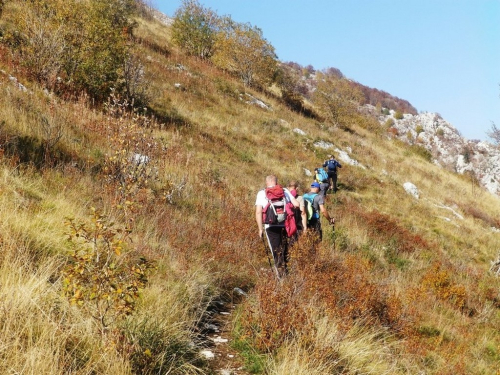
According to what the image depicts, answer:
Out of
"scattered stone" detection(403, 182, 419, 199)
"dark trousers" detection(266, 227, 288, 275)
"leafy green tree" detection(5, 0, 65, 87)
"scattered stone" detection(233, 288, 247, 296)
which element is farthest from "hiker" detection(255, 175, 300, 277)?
"scattered stone" detection(403, 182, 419, 199)

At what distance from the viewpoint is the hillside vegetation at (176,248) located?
263 centimetres

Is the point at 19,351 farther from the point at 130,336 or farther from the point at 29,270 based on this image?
the point at 29,270

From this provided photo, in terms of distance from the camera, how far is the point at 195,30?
91.5 ft

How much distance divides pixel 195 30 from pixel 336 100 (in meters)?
12.3

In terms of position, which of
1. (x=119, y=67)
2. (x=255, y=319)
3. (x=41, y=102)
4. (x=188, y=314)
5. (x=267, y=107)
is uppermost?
(x=267, y=107)

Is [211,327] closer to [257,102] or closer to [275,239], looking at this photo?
[275,239]

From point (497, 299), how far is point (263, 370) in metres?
8.42

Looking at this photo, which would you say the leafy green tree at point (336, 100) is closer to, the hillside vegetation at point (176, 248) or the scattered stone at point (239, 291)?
the hillside vegetation at point (176, 248)

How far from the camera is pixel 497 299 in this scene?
8969 mm

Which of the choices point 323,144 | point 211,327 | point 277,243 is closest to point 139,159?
point 277,243

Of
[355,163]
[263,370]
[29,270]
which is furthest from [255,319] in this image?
[355,163]

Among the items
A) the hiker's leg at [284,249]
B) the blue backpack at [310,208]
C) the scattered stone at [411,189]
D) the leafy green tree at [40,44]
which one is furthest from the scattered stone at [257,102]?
the hiker's leg at [284,249]

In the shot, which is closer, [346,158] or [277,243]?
[277,243]

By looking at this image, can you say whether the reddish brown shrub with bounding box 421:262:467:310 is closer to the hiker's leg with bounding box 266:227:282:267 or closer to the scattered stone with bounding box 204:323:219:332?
the hiker's leg with bounding box 266:227:282:267
